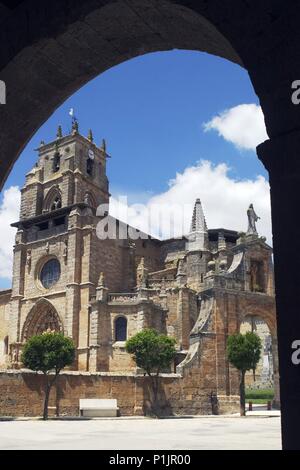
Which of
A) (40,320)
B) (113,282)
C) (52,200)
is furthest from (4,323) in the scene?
(52,200)

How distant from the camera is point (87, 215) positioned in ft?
151

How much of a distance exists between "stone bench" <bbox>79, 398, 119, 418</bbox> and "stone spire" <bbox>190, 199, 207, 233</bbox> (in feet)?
74.5

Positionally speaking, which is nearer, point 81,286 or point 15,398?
point 15,398

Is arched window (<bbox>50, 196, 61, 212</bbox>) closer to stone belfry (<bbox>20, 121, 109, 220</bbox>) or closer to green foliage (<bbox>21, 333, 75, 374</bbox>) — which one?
stone belfry (<bbox>20, 121, 109, 220</bbox>)

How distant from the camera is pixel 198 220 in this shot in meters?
48.6

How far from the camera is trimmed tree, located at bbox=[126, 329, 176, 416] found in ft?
93.9

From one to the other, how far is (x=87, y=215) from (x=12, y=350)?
1228 cm

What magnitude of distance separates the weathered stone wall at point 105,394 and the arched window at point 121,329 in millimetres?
10015

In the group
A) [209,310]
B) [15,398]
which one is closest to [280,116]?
[15,398]

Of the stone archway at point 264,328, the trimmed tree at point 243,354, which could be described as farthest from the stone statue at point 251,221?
the trimmed tree at point 243,354

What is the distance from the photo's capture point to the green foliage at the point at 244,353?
28.7 meters

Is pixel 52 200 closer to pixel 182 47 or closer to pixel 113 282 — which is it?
pixel 113 282

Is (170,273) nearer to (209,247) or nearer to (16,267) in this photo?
(209,247)

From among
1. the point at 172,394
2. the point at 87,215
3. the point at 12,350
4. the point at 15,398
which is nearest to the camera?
the point at 15,398
